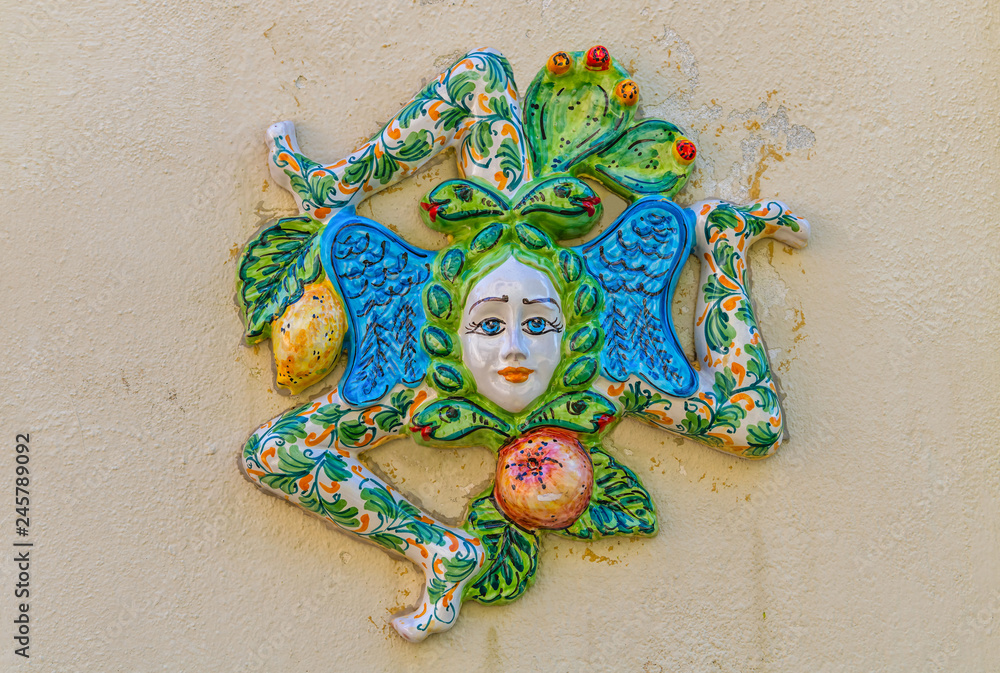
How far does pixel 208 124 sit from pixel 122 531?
0.91 metres

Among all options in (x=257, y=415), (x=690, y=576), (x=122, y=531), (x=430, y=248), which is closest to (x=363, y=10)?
(x=430, y=248)

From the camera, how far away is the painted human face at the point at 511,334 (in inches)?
71.4

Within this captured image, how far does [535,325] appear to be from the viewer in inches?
72.2

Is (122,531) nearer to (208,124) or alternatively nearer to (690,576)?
(208,124)

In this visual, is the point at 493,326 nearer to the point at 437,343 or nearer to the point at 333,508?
the point at 437,343

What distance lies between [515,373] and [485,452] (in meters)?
0.22

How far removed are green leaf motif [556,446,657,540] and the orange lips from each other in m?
0.23

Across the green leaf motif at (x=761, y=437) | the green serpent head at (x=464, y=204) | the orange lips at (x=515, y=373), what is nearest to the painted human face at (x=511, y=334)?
the orange lips at (x=515, y=373)

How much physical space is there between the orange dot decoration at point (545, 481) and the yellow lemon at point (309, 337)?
0.43 meters

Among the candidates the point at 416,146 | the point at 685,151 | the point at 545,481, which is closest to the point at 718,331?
the point at 685,151

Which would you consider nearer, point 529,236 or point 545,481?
point 545,481

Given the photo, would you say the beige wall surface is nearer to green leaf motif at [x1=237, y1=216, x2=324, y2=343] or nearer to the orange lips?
green leaf motif at [x1=237, y1=216, x2=324, y2=343]

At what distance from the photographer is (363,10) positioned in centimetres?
207

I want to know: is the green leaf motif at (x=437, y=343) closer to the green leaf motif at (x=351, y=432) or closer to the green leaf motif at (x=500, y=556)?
the green leaf motif at (x=351, y=432)
